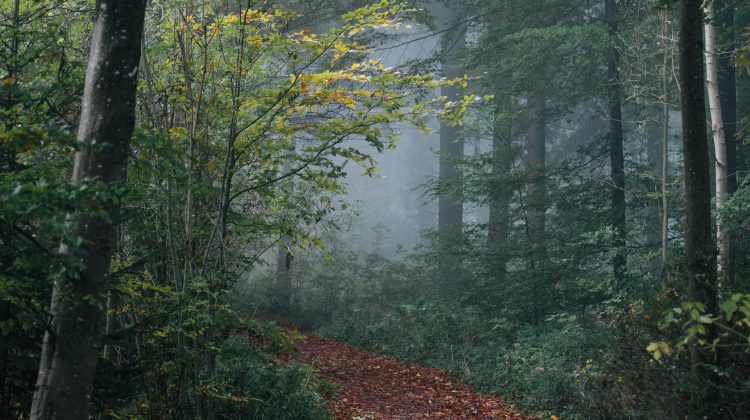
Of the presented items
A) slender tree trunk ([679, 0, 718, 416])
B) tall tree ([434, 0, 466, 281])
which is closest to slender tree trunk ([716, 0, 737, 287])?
tall tree ([434, 0, 466, 281])

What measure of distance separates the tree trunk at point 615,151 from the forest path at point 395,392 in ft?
14.3

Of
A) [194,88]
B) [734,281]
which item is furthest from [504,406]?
[194,88]

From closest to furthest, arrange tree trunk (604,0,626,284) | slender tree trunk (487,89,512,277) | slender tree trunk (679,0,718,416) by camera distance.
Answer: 1. slender tree trunk (679,0,718,416)
2. tree trunk (604,0,626,284)
3. slender tree trunk (487,89,512,277)

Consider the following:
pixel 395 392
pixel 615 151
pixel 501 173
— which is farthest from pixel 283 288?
pixel 615 151

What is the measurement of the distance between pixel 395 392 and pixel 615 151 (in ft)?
23.5

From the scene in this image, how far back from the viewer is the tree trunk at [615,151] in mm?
11758

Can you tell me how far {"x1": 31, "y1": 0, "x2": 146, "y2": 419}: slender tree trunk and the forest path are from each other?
4438 mm

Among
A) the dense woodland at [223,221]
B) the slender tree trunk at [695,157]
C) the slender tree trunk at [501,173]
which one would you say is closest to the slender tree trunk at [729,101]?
the dense woodland at [223,221]

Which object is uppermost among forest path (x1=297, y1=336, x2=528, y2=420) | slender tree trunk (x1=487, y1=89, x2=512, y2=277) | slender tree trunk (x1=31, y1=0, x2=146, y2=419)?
slender tree trunk (x1=487, y1=89, x2=512, y2=277)

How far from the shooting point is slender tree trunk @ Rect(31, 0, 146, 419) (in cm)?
344

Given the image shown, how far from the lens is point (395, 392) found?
905cm

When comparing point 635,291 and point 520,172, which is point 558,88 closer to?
point 520,172

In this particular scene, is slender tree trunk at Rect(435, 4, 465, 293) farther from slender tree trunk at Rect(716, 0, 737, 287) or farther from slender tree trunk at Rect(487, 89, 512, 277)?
slender tree trunk at Rect(716, 0, 737, 287)

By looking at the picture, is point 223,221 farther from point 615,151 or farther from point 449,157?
point 615,151
